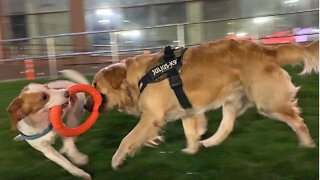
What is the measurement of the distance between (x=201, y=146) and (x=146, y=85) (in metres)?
1.02

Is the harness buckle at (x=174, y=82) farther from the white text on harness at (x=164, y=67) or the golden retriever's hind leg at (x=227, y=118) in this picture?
the golden retriever's hind leg at (x=227, y=118)

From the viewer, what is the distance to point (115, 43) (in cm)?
1420

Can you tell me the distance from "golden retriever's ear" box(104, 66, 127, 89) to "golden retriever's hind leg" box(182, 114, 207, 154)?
0.87 metres

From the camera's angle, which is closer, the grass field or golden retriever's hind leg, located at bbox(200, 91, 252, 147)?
the grass field

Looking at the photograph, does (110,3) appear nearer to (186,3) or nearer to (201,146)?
(186,3)

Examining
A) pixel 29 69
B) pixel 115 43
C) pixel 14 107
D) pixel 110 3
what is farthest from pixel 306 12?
pixel 110 3

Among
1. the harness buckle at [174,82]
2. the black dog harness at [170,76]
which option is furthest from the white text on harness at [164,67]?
the harness buckle at [174,82]

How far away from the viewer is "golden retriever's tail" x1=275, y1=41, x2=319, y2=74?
5.20 m

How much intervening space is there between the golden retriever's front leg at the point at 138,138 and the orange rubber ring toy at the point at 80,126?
1.42ft

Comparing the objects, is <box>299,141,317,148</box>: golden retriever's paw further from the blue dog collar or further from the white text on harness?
the blue dog collar

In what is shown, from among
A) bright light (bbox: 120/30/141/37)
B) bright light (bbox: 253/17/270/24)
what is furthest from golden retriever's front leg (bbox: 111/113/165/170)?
bright light (bbox: 253/17/270/24)

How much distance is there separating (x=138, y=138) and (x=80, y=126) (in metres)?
0.62

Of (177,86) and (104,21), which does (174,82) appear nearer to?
(177,86)

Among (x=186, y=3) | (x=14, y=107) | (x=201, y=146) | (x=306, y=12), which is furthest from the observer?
(x=186, y=3)
